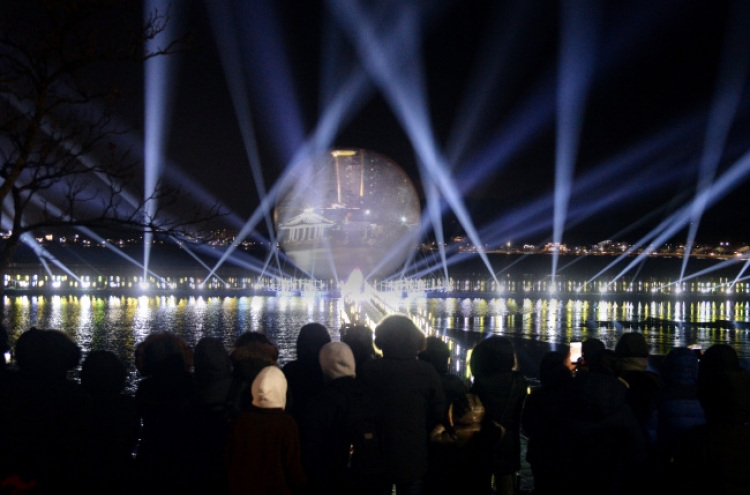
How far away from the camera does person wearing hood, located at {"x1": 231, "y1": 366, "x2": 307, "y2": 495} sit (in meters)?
3.80

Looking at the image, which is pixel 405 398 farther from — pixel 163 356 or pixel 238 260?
pixel 238 260

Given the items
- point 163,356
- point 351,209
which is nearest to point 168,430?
point 163,356

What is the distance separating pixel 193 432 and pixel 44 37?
3729 millimetres

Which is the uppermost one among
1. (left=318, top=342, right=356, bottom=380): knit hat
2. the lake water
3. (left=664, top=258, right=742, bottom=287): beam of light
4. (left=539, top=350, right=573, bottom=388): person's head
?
(left=664, top=258, right=742, bottom=287): beam of light

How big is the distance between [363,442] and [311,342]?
57.2 inches

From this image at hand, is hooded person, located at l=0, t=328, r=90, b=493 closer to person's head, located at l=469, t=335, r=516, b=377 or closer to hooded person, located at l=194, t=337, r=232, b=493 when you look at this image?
hooded person, located at l=194, t=337, r=232, b=493

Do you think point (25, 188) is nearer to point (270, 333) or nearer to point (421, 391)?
point (421, 391)

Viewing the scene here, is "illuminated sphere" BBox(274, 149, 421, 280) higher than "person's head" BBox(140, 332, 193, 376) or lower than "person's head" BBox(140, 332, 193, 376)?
higher

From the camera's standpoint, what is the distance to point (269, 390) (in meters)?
3.80

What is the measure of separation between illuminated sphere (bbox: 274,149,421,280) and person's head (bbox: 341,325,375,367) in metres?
68.7

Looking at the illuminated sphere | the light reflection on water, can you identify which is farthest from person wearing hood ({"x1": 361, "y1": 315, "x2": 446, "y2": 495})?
the illuminated sphere

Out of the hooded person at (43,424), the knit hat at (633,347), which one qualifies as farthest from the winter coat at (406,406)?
the knit hat at (633,347)

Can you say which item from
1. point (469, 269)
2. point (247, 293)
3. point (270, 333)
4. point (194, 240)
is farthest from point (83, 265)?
point (194, 240)

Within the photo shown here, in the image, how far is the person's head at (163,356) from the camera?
486 cm
